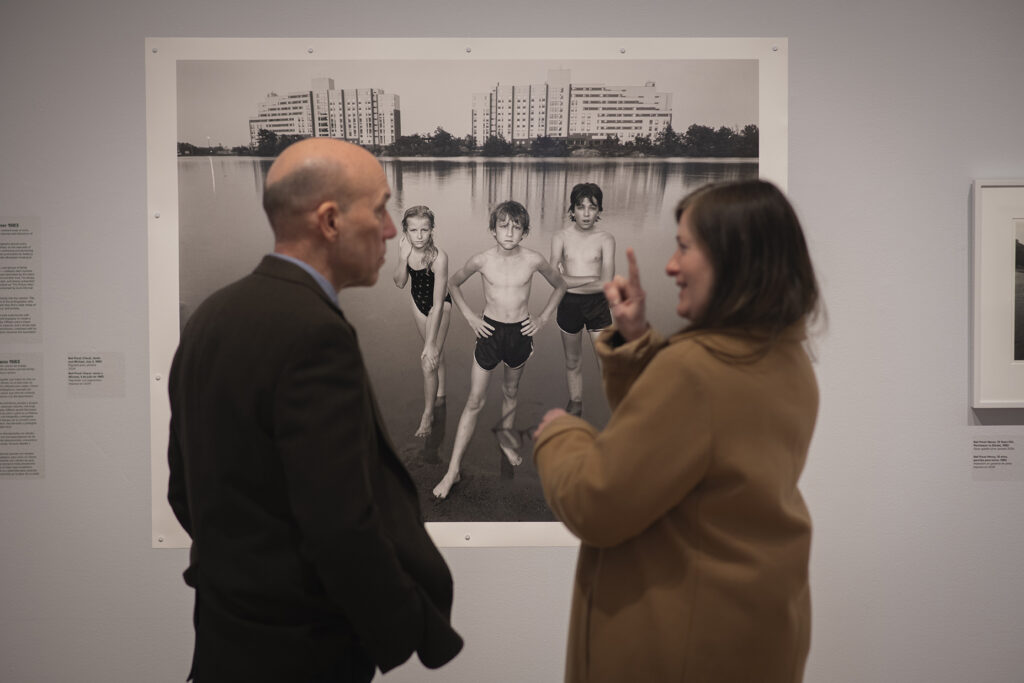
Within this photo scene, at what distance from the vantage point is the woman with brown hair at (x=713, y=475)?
47.7 inches

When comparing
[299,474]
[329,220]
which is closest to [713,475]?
[299,474]

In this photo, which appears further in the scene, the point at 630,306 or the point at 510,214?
the point at 510,214

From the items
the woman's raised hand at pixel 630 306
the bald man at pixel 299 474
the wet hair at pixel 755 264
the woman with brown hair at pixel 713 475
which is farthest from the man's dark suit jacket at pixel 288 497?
the wet hair at pixel 755 264

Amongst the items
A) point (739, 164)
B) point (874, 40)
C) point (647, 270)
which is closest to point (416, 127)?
point (647, 270)

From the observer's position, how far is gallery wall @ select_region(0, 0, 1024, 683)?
237 centimetres

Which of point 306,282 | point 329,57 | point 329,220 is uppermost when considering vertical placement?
point 329,57

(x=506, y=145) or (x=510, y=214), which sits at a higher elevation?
(x=506, y=145)

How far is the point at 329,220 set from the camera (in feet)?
4.50

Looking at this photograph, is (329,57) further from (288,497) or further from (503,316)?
(288,497)

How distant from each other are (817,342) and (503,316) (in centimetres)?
95

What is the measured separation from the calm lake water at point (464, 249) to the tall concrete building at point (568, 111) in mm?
89

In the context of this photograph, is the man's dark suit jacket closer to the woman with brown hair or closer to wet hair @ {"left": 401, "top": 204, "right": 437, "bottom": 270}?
the woman with brown hair

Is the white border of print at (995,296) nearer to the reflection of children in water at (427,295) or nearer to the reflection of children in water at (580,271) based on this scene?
the reflection of children in water at (580,271)

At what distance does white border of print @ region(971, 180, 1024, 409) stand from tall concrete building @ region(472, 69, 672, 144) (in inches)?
39.4
